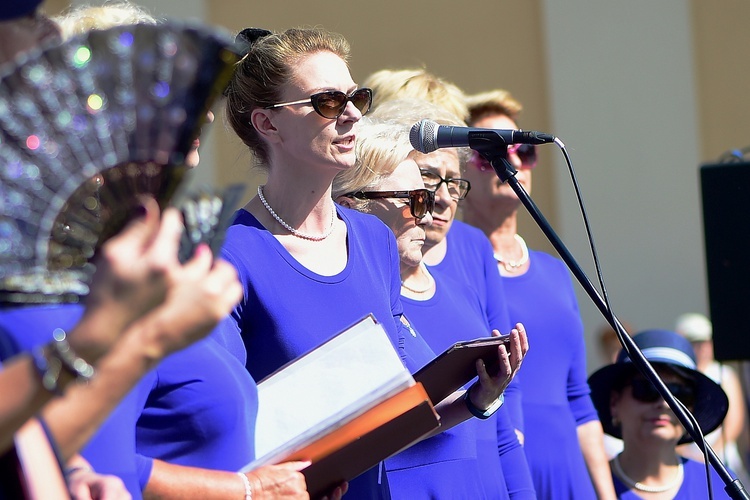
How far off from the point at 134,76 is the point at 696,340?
6227 mm

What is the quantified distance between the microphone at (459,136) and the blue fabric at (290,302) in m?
0.33

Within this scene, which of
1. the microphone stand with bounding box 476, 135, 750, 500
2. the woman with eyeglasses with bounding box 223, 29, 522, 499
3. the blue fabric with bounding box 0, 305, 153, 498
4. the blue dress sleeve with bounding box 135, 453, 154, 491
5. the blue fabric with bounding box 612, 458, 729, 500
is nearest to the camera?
the blue fabric with bounding box 0, 305, 153, 498

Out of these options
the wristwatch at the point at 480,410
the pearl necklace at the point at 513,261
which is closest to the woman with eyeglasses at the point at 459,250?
the pearl necklace at the point at 513,261

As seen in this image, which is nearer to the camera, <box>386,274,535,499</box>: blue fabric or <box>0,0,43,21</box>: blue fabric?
<box>0,0,43,21</box>: blue fabric

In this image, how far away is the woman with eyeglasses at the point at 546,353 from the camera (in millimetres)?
3918

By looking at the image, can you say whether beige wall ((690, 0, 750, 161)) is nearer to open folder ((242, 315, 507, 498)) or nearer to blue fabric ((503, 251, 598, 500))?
blue fabric ((503, 251, 598, 500))

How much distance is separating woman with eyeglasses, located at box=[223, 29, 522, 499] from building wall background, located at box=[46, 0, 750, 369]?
15.0 feet

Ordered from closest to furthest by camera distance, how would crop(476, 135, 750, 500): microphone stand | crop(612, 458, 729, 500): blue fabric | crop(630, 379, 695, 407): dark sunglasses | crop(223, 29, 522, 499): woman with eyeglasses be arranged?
crop(476, 135, 750, 500): microphone stand
crop(223, 29, 522, 499): woman with eyeglasses
crop(612, 458, 729, 500): blue fabric
crop(630, 379, 695, 407): dark sunglasses

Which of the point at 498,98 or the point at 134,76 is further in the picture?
the point at 498,98

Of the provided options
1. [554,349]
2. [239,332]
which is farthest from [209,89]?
[554,349]

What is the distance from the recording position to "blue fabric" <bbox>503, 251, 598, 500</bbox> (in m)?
3.90

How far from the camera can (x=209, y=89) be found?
1.39 m

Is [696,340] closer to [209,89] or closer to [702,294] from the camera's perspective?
[702,294]

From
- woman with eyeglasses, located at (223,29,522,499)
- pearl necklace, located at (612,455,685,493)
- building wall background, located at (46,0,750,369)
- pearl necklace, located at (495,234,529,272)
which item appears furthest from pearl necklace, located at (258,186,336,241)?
building wall background, located at (46,0,750,369)
